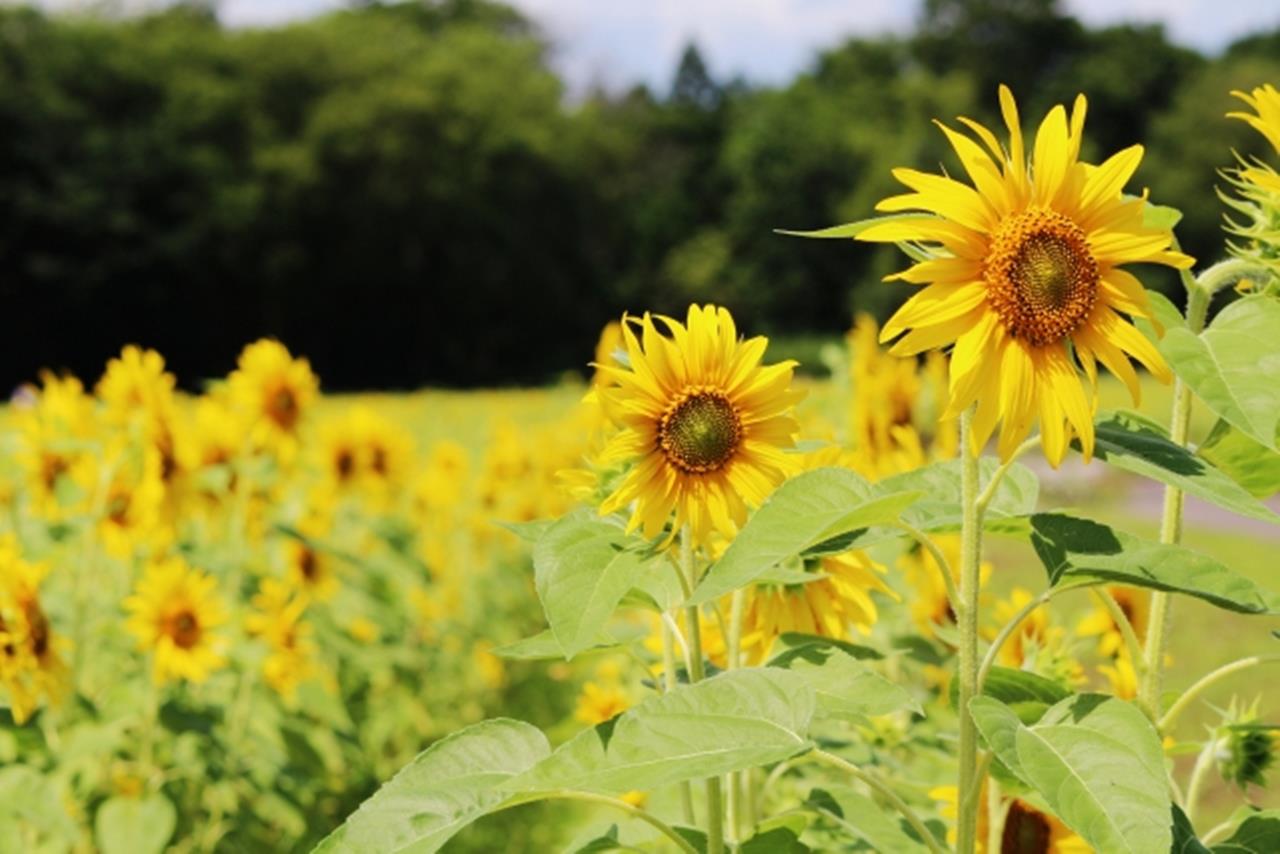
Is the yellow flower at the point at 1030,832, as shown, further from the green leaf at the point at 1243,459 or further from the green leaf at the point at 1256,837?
the green leaf at the point at 1243,459

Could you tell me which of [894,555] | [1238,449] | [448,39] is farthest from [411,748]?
[448,39]

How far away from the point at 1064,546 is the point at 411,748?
11.3 feet

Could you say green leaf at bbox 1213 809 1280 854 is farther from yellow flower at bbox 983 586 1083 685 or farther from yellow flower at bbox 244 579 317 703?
yellow flower at bbox 244 579 317 703

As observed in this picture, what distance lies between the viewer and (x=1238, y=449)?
1.25 meters

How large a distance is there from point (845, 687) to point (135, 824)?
156 cm

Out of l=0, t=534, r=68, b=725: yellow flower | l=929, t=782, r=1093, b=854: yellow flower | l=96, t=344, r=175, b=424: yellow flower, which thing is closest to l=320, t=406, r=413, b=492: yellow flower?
l=96, t=344, r=175, b=424: yellow flower

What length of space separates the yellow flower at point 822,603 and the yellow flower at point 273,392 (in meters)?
2.11

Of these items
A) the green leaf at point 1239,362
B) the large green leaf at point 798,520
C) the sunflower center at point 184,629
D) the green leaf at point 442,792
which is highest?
the green leaf at point 1239,362

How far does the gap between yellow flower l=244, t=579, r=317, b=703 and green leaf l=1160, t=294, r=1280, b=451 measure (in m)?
2.21

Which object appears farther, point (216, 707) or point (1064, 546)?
point (216, 707)

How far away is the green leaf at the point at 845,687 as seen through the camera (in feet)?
3.51

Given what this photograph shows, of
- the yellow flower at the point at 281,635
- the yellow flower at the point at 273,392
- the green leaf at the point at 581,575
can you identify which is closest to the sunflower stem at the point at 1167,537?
the green leaf at the point at 581,575

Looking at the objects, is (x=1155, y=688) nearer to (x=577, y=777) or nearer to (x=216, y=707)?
(x=577, y=777)

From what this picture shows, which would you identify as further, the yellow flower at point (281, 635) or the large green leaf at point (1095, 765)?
the yellow flower at point (281, 635)
